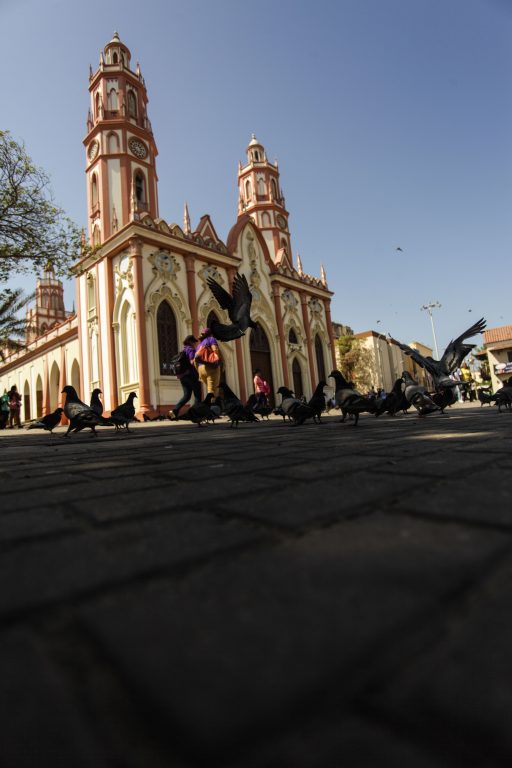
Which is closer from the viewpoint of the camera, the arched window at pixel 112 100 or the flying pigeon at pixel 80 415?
the flying pigeon at pixel 80 415

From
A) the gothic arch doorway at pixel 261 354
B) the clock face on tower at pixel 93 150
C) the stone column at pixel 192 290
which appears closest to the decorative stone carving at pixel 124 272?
the stone column at pixel 192 290

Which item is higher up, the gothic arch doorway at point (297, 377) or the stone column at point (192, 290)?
the stone column at point (192, 290)

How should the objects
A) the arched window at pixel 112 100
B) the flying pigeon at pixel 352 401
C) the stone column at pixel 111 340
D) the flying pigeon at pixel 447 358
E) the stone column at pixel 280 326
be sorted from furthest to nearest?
the stone column at pixel 280 326 → the arched window at pixel 112 100 → the stone column at pixel 111 340 → the flying pigeon at pixel 447 358 → the flying pigeon at pixel 352 401

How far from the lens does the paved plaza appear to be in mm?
398

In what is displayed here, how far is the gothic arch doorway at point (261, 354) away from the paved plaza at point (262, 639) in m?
19.4

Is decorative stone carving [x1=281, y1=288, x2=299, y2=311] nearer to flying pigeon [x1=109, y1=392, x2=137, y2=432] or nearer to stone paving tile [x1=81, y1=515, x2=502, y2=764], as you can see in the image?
flying pigeon [x1=109, y1=392, x2=137, y2=432]

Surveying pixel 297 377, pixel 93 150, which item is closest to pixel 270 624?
pixel 297 377

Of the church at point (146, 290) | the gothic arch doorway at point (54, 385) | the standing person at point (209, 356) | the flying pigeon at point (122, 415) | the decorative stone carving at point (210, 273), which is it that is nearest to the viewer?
the flying pigeon at point (122, 415)

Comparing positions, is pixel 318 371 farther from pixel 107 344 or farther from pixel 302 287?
pixel 107 344

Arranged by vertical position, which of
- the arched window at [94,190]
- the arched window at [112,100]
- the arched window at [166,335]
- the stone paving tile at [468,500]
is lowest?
the stone paving tile at [468,500]

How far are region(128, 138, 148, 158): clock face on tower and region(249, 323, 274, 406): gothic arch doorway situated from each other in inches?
403

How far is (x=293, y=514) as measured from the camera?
3.78 feet

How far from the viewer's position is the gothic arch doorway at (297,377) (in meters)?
23.3

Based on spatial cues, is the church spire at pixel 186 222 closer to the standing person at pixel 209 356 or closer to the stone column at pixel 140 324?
the stone column at pixel 140 324
